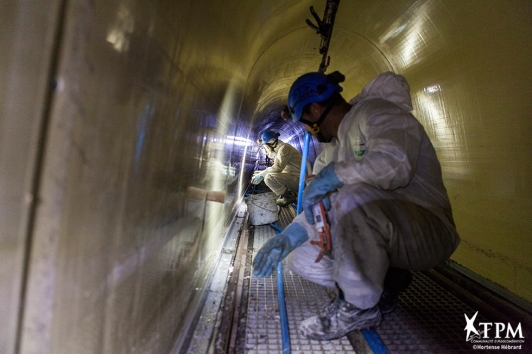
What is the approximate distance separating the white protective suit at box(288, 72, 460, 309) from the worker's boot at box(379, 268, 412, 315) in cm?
22

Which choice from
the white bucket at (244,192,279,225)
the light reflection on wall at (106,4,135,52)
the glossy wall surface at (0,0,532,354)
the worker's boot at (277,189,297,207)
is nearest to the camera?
the glossy wall surface at (0,0,532,354)

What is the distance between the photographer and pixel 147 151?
2.95 feet

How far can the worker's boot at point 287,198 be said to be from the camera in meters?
5.63

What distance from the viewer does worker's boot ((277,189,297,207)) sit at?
18.5ft

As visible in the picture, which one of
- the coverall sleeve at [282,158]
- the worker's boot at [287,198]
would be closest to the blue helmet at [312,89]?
the worker's boot at [287,198]

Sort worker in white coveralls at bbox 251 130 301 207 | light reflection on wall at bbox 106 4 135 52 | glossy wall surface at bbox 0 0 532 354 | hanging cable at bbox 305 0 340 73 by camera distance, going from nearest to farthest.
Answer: glossy wall surface at bbox 0 0 532 354 → light reflection on wall at bbox 106 4 135 52 → hanging cable at bbox 305 0 340 73 → worker in white coveralls at bbox 251 130 301 207

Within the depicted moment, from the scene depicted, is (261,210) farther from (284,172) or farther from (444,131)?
(444,131)

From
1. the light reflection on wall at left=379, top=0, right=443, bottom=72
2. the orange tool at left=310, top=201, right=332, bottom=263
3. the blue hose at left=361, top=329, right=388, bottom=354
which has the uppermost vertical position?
the light reflection on wall at left=379, top=0, right=443, bottom=72

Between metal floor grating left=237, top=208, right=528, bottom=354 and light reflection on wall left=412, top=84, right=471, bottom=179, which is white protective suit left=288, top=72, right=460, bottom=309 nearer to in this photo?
metal floor grating left=237, top=208, right=528, bottom=354

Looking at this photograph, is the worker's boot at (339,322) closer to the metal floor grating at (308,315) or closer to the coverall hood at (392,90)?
the metal floor grating at (308,315)

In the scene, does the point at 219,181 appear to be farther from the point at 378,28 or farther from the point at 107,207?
the point at 378,28

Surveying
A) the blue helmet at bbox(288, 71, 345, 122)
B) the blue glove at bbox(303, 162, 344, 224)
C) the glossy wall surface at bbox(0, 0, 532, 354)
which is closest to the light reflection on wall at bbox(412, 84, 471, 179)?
the glossy wall surface at bbox(0, 0, 532, 354)

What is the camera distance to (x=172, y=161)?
3.81ft

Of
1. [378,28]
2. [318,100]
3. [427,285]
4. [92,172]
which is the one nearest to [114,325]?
[92,172]
